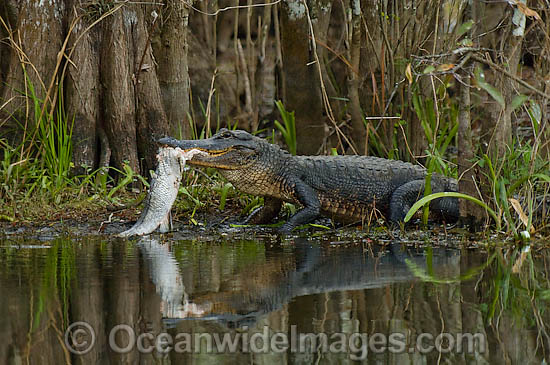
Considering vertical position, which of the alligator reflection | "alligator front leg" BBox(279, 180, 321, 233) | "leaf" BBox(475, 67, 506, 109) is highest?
"leaf" BBox(475, 67, 506, 109)

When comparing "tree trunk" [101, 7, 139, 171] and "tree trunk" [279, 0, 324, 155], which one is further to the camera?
"tree trunk" [279, 0, 324, 155]

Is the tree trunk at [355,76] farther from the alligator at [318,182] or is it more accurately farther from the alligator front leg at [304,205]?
the alligator front leg at [304,205]

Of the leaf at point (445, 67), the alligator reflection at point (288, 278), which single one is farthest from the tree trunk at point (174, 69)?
the leaf at point (445, 67)

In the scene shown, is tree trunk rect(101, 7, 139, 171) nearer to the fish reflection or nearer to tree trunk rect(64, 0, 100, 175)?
tree trunk rect(64, 0, 100, 175)

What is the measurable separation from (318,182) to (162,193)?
138cm

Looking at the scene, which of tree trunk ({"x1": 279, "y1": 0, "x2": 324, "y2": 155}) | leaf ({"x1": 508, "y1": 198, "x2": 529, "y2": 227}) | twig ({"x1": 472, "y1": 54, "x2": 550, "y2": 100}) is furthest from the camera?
tree trunk ({"x1": 279, "y1": 0, "x2": 324, "y2": 155})

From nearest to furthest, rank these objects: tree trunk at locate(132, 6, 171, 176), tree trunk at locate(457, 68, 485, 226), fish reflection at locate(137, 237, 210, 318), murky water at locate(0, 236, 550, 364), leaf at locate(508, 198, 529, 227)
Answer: murky water at locate(0, 236, 550, 364) → fish reflection at locate(137, 237, 210, 318) → leaf at locate(508, 198, 529, 227) → tree trunk at locate(457, 68, 485, 226) → tree trunk at locate(132, 6, 171, 176)

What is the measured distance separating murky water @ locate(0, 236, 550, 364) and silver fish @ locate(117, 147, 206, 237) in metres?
0.70

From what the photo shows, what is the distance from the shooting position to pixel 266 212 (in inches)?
288

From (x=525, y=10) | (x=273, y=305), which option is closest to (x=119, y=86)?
(x=525, y=10)

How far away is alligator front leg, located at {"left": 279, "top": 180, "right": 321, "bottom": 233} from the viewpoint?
6996 mm

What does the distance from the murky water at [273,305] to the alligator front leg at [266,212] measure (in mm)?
1408

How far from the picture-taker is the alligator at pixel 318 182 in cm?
709

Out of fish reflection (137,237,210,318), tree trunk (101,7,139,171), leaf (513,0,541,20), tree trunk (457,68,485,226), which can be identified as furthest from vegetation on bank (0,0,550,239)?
leaf (513,0,541,20)
